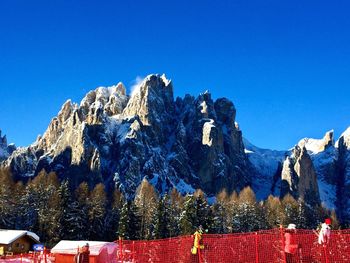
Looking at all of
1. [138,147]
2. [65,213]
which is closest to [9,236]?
[65,213]

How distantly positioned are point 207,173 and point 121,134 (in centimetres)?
3625

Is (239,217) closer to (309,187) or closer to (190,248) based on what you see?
(190,248)

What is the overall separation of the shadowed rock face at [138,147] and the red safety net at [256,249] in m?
122

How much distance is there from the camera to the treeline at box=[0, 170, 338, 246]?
2798 inches

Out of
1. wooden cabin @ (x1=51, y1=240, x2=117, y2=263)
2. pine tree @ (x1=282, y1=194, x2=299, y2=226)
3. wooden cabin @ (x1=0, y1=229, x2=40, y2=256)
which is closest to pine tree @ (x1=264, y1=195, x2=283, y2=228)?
pine tree @ (x1=282, y1=194, x2=299, y2=226)

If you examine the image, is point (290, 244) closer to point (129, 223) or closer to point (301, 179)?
point (129, 223)

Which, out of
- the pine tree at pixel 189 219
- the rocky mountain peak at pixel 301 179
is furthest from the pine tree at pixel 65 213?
the rocky mountain peak at pixel 301 179

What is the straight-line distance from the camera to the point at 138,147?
529ft

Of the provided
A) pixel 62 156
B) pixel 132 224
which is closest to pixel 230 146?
pixel 62 156

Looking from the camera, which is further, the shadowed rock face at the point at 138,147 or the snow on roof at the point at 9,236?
the shadowed rock face at the point at 138,147

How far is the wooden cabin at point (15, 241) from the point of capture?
56.3m

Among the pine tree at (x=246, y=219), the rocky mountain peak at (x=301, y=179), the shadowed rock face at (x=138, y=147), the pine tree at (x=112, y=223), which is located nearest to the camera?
the pine tree at (x=112, y=223)

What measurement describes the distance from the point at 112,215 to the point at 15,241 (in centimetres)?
2597

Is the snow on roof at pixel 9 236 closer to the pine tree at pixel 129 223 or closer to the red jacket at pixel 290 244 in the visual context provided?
the pine tree at pixel 129 223
